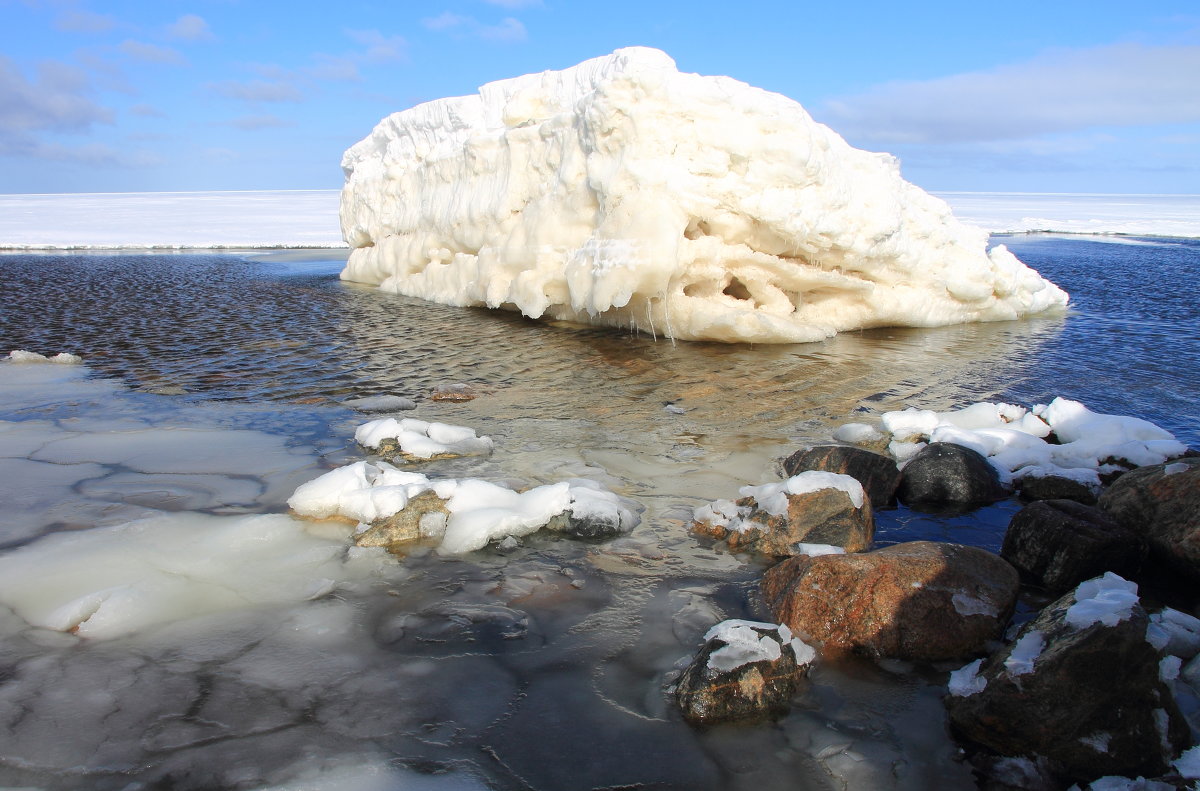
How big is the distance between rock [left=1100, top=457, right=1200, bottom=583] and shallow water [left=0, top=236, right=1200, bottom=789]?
0.71 m

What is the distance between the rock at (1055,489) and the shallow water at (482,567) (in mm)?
237

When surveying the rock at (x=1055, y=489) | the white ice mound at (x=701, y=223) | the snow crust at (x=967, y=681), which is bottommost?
the snow crust at (x=967, y=681)

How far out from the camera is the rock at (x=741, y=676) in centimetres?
313

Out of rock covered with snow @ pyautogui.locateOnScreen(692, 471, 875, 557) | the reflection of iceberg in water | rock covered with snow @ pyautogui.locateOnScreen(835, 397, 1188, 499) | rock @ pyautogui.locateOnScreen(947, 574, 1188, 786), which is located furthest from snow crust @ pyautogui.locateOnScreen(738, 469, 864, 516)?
rock @ pyautogui.locateOnScreen(947, 574, 1188, 786)

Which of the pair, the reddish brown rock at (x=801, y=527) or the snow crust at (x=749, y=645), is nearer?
the snow crust at (x=749, y=645)

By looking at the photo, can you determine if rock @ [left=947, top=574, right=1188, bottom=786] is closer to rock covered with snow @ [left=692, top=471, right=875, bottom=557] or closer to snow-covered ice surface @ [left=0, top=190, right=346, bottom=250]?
rock covered with snow @ [left=692, top=471, right=875, bottom=557]

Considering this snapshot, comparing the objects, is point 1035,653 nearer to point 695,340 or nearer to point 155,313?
point 695,340

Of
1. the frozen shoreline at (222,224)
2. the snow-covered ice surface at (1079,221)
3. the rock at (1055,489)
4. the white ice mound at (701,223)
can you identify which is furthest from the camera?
the snow-covered ice surface at (1079,221)

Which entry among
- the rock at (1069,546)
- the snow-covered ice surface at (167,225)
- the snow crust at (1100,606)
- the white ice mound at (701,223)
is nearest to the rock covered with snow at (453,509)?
the rock at (1069,546)

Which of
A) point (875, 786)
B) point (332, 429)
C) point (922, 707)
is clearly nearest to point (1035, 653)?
point (922, 707)

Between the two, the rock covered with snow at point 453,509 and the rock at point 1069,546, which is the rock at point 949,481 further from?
the rock covered with snow at point 453,509

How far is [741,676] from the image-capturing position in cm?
317

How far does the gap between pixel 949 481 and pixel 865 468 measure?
0.57 m

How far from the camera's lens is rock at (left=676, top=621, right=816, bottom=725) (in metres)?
3.13
